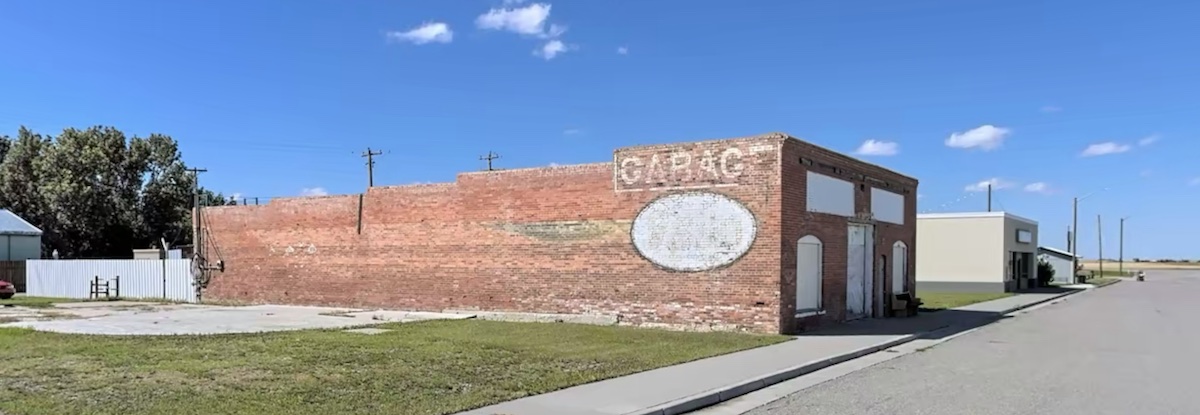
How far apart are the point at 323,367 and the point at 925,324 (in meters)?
16.4

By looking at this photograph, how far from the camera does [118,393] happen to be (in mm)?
9883

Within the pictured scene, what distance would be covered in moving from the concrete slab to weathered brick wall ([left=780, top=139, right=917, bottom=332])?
9.18 metres

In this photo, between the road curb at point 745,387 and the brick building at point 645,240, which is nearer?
the road curb at point 745,387

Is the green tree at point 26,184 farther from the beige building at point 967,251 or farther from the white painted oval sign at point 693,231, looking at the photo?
the beige building at point 967,251

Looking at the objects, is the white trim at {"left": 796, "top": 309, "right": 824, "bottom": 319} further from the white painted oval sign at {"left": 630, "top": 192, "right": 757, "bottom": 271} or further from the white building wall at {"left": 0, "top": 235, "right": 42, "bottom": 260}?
the white building wall at {"left": 0, "top": 235, "right": 42, "bottom": 260}

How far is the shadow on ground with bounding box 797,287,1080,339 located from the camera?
1950cm

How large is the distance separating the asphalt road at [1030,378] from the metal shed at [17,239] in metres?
52.5

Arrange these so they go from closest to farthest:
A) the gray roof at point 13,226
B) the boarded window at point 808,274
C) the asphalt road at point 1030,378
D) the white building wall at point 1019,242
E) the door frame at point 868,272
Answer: the asphalt road at point 1030,378 < the boarded window at point 808,274 < the door frame at point 868,272 < the white building wall at point 1019,242 < the gray roof at point 13,226

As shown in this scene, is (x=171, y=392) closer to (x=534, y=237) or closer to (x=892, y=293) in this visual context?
(x=534, y=237)

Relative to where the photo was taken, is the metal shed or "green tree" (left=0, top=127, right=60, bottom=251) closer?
the metal shed

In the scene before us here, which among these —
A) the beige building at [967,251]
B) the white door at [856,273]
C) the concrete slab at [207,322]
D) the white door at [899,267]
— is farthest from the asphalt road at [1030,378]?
the beige building at [967,251]

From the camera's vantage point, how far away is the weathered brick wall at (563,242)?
62.3 feet

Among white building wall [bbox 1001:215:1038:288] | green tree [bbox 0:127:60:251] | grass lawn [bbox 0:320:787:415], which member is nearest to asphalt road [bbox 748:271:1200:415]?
grass lawn [bbox 0:320:787:415]

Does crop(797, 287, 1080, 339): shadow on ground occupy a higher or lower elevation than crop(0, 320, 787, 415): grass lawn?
lower
